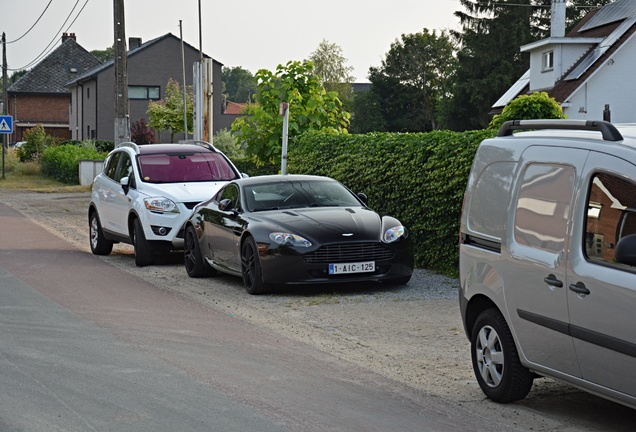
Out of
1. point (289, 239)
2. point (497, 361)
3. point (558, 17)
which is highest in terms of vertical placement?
point (558, 17)

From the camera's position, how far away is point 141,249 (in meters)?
17.0

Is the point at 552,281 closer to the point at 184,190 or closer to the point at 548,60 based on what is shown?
the point at 184,190

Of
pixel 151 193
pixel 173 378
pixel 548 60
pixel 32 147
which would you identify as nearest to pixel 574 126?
pixel 173 378

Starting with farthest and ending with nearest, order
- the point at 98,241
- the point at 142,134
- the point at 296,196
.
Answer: the point at 142,134
the point at 98,241
the point at 296,196

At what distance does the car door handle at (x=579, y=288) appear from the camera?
259 inches

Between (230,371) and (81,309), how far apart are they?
3970 mm

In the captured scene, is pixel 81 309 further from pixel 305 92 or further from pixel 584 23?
pixel 584 23

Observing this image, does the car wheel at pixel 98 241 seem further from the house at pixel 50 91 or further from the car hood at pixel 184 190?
the house at pixel 50 91

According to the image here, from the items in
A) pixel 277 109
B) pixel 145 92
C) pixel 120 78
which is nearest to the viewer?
pixel 277 109

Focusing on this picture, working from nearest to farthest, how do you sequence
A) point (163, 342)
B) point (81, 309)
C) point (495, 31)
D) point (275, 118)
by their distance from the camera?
point (163, 342) → point (81, 309) → point (275, 118) → point (495, 31)

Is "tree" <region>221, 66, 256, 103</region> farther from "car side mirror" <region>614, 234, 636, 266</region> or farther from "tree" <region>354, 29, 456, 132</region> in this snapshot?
"car side mirror" <region>614, 234, 636, 266</region>

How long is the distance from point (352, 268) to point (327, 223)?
→ 0.66 metres

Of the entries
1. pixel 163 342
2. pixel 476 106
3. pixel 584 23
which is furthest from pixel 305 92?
pixel 476 106

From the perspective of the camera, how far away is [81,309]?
12.3m
